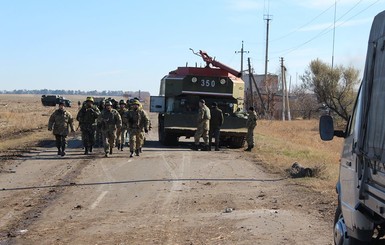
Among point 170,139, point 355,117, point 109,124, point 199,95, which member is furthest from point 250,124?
point 355,117

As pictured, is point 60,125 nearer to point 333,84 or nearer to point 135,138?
point 135,138

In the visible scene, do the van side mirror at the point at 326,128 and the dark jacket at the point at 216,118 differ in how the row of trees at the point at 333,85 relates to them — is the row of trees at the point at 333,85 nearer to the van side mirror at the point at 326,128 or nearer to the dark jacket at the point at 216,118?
the dark jacket at the point at 216,118

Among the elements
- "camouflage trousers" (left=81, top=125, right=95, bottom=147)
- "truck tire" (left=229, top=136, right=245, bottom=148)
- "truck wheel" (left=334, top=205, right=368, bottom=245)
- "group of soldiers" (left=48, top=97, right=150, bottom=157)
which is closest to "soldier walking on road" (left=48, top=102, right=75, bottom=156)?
"group of soldiers" (left=48, top=97, right=150, bottom=157)

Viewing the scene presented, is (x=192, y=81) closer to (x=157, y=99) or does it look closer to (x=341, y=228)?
(x=157, y=99)

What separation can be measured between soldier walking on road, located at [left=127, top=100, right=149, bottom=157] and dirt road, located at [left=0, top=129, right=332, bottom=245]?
206 cm

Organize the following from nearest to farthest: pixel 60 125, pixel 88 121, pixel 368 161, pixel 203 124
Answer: pixel 368 161
pixel 60 125
pixel 88 121
pixel 203 124

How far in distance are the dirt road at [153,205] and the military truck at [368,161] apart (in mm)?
2410

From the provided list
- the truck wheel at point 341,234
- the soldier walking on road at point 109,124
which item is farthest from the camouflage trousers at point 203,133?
the truck wheel at point 341,234

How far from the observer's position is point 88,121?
19.0 meters

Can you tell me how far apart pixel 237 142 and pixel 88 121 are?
21.8 ft

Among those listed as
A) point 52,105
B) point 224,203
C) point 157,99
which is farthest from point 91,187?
point 52,105

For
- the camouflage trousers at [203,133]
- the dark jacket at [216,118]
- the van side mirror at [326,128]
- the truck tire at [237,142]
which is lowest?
the truck tire at [237,142]

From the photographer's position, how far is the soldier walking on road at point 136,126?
18.0 meters

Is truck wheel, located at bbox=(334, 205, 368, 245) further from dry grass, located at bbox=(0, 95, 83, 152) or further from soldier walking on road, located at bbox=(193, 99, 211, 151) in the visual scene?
dry grass, located at bbox=(0, 95, 83, 152)
